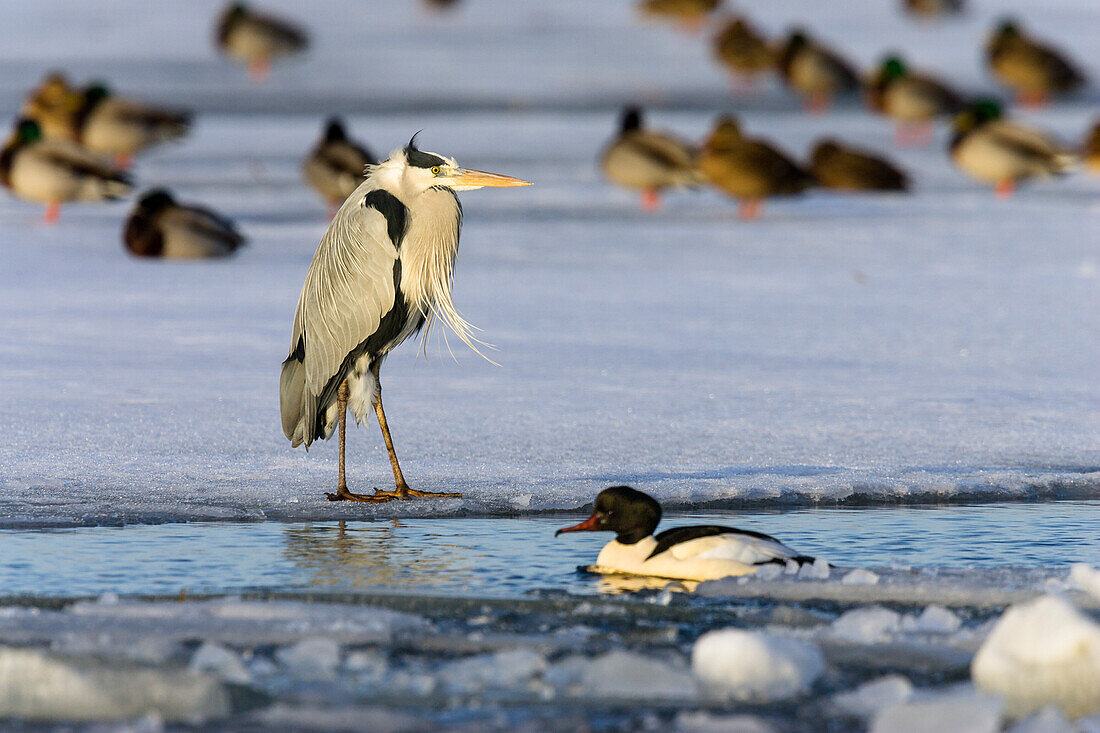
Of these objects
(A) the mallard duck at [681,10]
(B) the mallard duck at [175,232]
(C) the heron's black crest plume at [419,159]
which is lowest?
(C) the heron's black crest plume at [419,159]

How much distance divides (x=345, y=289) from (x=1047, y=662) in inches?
122

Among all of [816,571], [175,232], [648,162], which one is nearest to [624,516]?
[816,571]

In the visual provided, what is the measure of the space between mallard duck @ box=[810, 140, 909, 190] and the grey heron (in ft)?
36.7

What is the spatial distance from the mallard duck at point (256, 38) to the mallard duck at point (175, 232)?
1164cm

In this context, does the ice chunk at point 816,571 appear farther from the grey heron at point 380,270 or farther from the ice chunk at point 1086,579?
the grey heron at point 380,270

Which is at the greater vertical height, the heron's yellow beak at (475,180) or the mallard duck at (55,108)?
the mallard duck at (55,108)

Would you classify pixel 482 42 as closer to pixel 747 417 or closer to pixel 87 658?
pixel 747 417

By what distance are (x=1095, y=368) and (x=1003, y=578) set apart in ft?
13.4

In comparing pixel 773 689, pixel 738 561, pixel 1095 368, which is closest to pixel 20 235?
pixel 1095 368

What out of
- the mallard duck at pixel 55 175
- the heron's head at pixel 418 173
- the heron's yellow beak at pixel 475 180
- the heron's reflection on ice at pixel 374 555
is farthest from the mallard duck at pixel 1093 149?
the heron's reflection on ice at pixel 374 555

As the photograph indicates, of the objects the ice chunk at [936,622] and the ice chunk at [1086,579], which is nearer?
the ice chunk at [936,622]

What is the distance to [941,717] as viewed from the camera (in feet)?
10.5

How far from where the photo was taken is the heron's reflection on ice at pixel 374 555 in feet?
15.1

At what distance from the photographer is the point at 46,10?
28.1 metres
